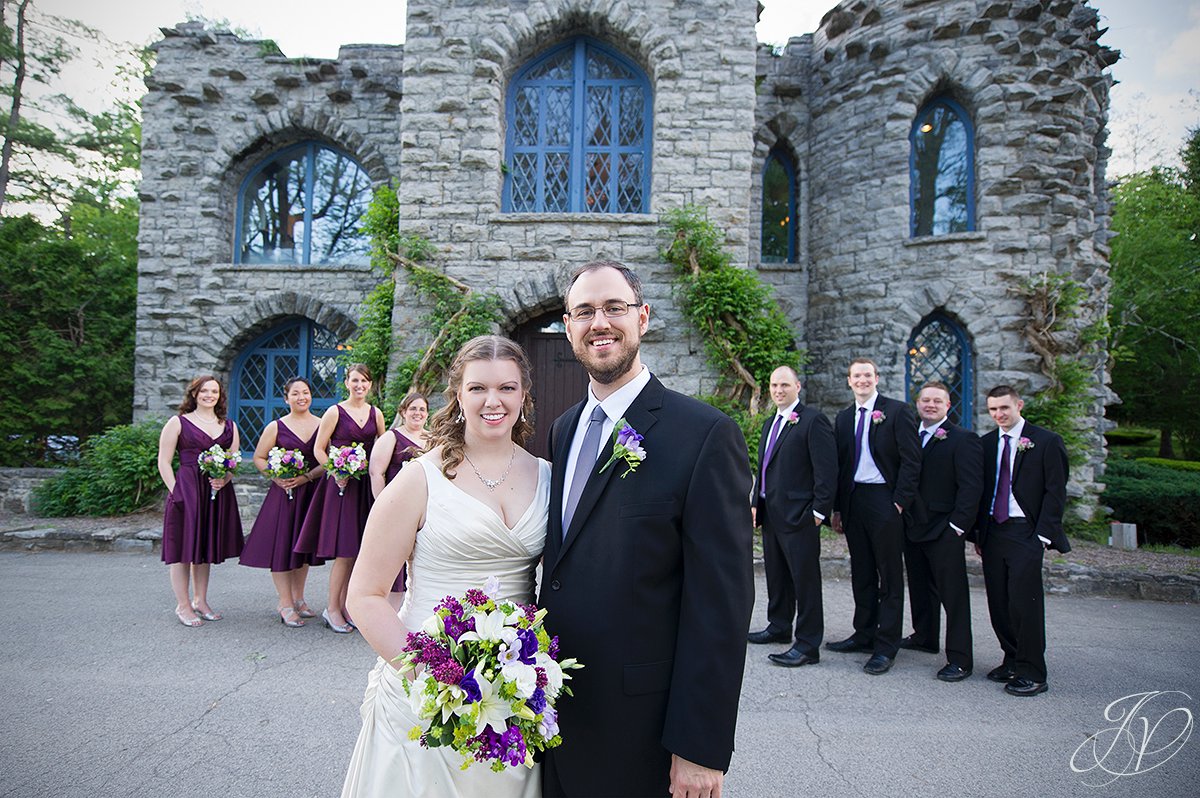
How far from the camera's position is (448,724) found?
5.26 feet

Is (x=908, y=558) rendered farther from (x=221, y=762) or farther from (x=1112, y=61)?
(x=1112, y=61)

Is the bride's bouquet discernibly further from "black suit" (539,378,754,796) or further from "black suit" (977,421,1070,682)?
"black suit" (977,421,1070,682)

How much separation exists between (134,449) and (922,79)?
13474mm

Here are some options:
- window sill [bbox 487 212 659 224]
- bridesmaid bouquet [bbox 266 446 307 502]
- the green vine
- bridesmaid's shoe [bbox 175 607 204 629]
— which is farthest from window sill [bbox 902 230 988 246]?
bridesmaid's shoe [bbox 175 607 204 629]

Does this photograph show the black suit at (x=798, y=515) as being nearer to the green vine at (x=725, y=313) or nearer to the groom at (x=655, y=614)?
the green vine at (x=725, y=313)

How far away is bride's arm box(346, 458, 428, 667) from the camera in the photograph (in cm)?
188

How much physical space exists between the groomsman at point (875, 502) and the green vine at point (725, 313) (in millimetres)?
3104

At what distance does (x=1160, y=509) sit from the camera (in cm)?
993

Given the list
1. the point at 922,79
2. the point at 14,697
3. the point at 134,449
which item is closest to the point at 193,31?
the point at 134,449

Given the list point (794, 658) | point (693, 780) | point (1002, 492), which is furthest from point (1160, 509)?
point (693, 780)

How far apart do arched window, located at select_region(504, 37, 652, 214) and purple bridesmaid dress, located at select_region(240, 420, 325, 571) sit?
499 cm

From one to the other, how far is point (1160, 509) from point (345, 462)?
1185 centimetres

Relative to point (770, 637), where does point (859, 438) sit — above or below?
above

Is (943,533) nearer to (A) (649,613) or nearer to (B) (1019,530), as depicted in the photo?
(B) (1019,530)
